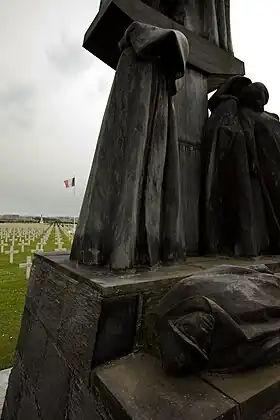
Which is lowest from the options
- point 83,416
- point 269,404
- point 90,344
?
point 83,416

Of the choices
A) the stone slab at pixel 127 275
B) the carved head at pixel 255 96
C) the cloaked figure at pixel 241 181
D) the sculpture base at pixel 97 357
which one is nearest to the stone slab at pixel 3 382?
the sculpture base at pixel 97 357

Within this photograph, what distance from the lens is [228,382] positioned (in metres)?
1.05

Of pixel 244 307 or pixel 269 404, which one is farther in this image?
pixel 244 307

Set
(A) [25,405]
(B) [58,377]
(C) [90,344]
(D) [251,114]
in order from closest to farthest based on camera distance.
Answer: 1. (C) [90,344]
2. (B) [58,377]
3. (A) [25,405]
4. (D) [251,114]

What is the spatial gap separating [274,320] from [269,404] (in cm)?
31

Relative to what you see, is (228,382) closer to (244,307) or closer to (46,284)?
(244,307)

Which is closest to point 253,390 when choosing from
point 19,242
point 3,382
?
point 3,382

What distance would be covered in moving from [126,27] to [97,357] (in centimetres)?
270

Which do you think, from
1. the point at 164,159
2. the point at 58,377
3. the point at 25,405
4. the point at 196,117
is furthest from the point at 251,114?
the point at 25,405

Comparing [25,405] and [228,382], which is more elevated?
[228,382]

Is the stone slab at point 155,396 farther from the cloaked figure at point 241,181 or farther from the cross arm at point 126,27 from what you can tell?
the cross arm at point 126,27

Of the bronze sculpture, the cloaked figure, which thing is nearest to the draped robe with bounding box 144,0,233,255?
the cloaked figure

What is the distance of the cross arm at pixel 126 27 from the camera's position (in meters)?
2.42

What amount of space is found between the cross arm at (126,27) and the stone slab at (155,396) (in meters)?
2.65
